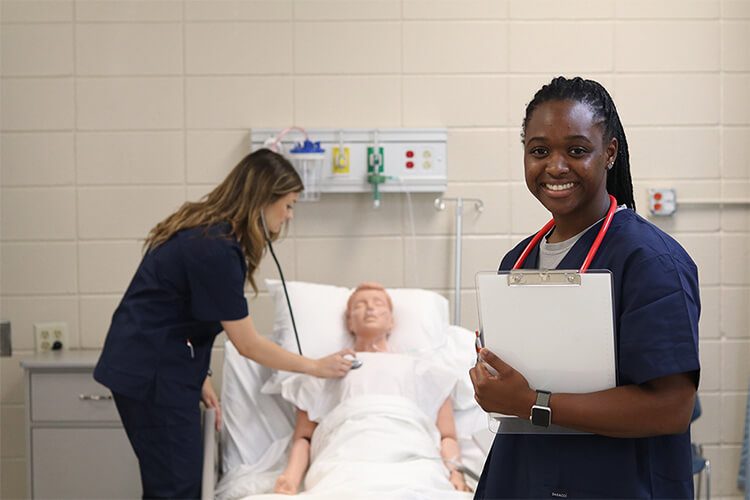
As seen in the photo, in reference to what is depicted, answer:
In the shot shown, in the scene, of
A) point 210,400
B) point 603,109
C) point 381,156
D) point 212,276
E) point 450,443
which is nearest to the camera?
point 603,109

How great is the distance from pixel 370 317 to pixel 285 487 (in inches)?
26.6

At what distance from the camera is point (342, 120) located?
113 inches

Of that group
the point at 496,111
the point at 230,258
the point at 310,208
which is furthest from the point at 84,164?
the point at 496,111

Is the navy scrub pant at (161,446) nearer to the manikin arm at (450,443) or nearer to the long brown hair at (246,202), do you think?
the long brown hair at (246,202)

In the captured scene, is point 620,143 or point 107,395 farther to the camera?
point 107,395

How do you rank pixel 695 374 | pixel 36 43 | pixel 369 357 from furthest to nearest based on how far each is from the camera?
1. pixel 36 43
2. pixel 369 357
3. pixel 695 374

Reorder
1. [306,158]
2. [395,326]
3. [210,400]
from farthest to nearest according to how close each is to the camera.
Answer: [306,158]
[395,326]
[210,400]

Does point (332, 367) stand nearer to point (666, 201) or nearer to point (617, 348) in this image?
point (617, 348)

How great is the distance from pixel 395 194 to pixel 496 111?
538mm


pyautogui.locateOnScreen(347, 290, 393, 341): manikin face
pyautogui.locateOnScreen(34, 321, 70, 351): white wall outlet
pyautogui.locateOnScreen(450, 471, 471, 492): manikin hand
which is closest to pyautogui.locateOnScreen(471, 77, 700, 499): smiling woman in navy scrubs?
pyautogui.locateOnScreen(450, 471, 471, 492): manikin hand

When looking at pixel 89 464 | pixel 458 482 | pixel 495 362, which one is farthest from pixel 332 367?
pixel 495 362

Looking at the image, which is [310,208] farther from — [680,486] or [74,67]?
[680,486]

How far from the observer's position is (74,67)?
2.86 metres

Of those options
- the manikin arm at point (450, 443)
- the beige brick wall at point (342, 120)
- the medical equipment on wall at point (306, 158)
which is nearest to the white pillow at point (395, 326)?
the manikin arm at point (450, 443)
